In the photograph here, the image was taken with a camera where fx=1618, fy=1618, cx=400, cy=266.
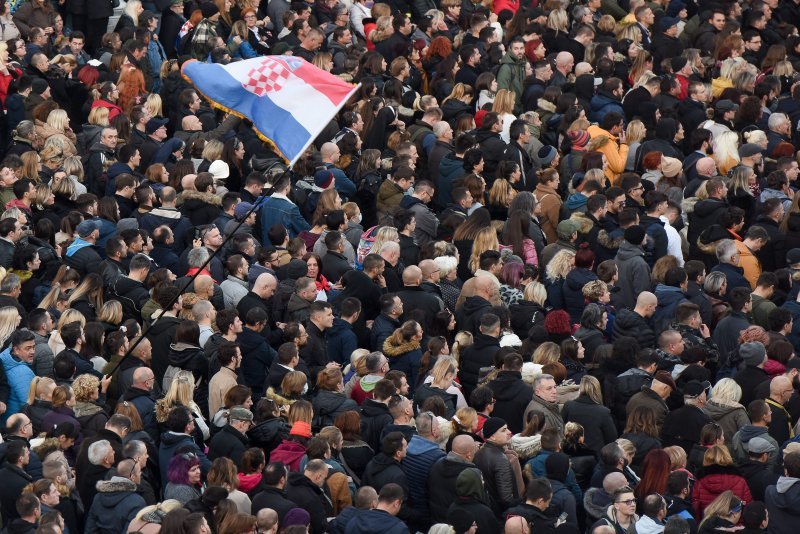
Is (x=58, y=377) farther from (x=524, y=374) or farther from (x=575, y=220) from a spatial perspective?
(x=575, y=220)

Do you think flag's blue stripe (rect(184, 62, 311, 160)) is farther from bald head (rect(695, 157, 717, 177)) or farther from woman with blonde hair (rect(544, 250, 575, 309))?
bald head (rect(695, 157, 717, 177))

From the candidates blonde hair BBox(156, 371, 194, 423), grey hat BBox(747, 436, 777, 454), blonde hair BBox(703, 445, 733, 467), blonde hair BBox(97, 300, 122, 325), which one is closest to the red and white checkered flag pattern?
blonde hair BBox(97, 300, 122, 325)

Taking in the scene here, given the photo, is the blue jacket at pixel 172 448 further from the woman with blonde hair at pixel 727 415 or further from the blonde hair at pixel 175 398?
the woman with blonde hair at pixel 727 415

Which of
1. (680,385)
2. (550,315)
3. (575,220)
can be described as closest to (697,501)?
(680,385)

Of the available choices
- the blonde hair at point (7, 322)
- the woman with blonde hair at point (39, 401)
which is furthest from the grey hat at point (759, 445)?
the blonde hair at point (7, 322)

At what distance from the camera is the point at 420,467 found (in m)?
12.8

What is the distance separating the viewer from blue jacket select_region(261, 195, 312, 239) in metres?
17.2

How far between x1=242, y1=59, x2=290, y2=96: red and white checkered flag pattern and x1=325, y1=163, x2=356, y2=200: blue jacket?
336 cm

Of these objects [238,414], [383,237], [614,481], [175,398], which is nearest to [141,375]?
[175,398]

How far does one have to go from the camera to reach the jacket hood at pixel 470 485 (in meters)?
12.1

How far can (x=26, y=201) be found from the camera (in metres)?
17.0

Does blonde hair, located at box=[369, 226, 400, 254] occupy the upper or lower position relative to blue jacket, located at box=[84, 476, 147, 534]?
lower

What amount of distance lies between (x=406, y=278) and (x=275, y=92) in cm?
226

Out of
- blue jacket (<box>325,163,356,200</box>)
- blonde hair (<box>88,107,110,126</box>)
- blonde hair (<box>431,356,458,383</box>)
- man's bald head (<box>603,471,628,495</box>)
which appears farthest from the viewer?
blonde hair (<box>88,107,110,126</box>)
